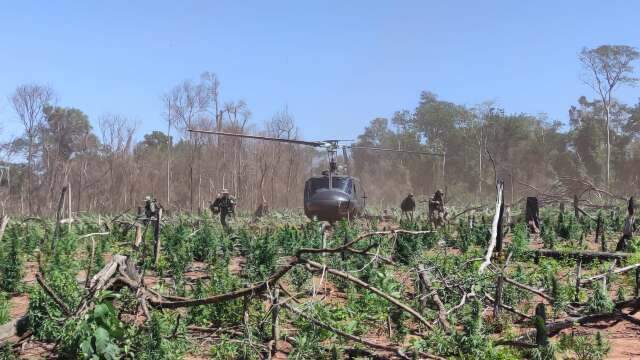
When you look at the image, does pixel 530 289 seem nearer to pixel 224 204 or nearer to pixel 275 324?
pixel 275 324

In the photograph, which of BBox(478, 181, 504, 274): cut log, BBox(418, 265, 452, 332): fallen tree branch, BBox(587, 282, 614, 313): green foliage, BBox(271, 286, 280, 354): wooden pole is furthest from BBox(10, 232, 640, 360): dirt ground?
BBox(478, 181, 504, 274): cut log

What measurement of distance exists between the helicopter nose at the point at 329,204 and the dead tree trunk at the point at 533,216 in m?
5.46

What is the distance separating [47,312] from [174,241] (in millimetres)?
6781

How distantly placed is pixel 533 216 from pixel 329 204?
583cm

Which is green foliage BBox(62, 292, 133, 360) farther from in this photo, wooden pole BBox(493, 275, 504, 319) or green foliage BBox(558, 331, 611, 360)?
wooden pole BBox(493, 275, 504, 319)

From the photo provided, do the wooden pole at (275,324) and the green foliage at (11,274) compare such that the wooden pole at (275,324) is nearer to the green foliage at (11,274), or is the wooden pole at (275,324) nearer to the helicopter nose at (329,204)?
the green foliage at (11,274)

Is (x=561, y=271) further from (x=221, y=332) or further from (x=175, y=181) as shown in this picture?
(x=175, y=181)

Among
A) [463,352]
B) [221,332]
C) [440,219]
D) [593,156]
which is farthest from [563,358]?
[593,156]

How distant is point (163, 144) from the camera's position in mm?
81312

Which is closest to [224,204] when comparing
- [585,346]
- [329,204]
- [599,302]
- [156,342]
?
[329,204]

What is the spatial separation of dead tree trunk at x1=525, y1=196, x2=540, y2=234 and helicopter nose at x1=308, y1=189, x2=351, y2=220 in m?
5.46

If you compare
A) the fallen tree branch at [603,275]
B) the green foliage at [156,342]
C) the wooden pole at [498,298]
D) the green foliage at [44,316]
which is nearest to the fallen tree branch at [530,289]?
the wooden pole at [498,298]

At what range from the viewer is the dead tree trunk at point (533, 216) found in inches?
657

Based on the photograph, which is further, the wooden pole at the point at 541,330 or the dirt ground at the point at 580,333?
the dirt ground at the point at 580,333
